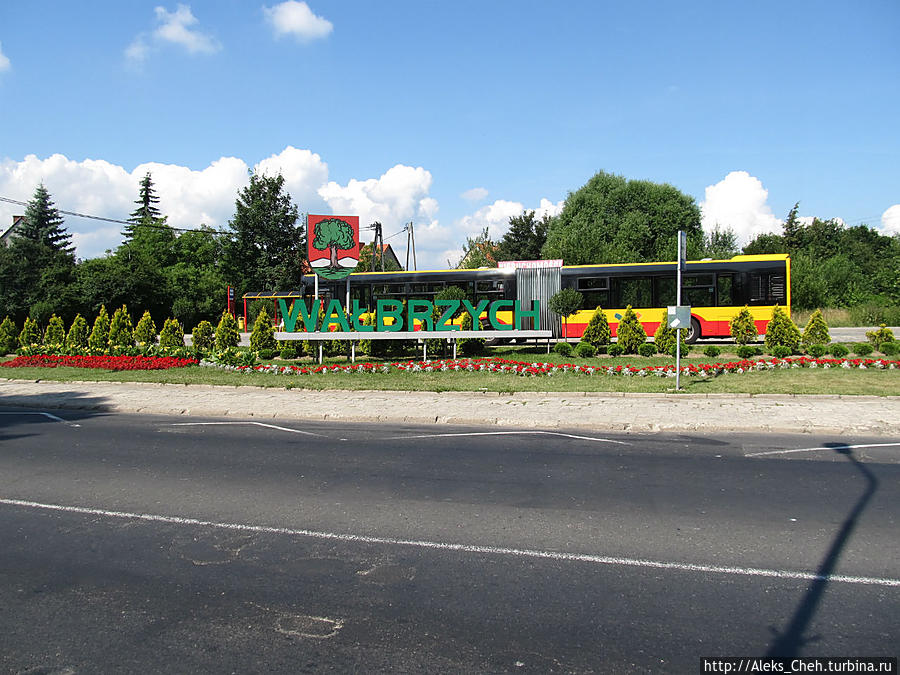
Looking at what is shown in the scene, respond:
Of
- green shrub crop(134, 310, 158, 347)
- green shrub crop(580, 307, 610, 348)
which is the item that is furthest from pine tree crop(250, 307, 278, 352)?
green shrub crop(580, 307, 610, 348)

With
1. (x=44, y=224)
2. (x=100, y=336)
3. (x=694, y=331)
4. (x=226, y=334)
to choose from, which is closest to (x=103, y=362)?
(x=226, y=334)

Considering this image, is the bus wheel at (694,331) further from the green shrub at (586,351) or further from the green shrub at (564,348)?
the green shrub at (564,348)

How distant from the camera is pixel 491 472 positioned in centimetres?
797

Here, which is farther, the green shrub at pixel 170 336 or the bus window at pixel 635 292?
the bus window at pixel 635 292

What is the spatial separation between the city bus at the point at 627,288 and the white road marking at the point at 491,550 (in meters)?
16.9

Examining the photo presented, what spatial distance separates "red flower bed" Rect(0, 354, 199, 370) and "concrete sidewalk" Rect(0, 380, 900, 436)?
14.7 feet

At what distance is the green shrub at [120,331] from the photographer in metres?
26.5

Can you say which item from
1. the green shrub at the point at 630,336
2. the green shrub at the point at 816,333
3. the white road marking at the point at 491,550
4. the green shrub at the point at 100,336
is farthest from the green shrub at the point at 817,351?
the green shrub at the point at 100,336

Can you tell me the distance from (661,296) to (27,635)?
24.1 m

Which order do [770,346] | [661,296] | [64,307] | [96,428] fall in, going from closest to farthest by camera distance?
[96,428]
[770,346]
[661,296]
[64,307]

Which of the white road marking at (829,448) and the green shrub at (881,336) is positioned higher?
the green shrub at (881,336)

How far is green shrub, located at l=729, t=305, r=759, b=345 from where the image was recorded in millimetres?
22875

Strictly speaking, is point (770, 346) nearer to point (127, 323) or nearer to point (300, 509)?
point (300, 509)

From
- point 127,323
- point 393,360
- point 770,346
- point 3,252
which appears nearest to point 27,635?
point 393,360
